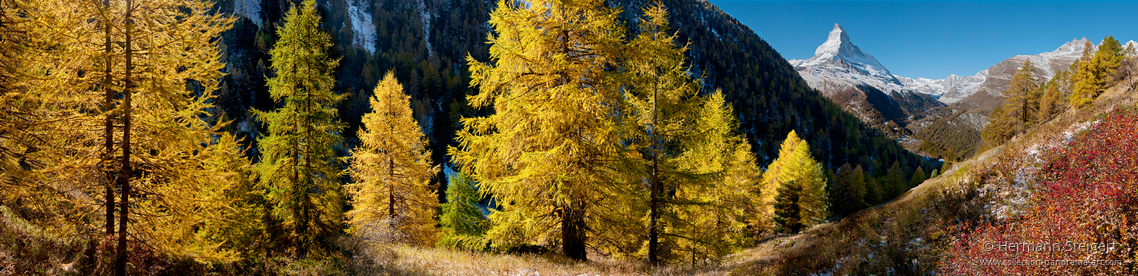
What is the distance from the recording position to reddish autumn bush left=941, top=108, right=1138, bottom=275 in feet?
16.6

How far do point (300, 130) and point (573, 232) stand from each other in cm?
823

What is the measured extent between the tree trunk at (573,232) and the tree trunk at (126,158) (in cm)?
744

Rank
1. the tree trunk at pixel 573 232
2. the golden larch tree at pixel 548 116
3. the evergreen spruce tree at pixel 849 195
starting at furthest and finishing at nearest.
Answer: the evergreen spruce tree at pixel 849 195 → the tree trunk at pixel 573 232 → the golden larch tree at pixel 548 116

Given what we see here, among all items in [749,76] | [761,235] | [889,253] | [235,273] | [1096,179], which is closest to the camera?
[1096,179]

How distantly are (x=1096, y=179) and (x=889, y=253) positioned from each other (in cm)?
296

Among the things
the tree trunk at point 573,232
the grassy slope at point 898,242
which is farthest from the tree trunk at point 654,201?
the tree trunk at point 573,232

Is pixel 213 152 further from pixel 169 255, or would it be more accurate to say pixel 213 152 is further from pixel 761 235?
pixel 761 235

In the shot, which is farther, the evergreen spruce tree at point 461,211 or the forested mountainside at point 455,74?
the forested mountainside at point 455,74

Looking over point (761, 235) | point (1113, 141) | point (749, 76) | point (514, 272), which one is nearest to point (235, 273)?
point (514, 272)

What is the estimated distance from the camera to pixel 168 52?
5.89 m

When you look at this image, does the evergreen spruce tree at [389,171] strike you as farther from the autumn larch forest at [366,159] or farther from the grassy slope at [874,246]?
the grassy slope at [874,246]

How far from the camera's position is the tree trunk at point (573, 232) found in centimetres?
962

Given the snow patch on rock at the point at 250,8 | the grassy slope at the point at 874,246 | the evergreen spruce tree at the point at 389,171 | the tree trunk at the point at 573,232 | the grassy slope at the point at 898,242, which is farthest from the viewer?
the snow patch on rock at the point at 250,8

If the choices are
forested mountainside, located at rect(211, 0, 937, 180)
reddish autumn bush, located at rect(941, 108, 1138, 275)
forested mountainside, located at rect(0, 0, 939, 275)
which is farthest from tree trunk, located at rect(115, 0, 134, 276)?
forested mountainside, located at rect(211, 0, 937, 180)
